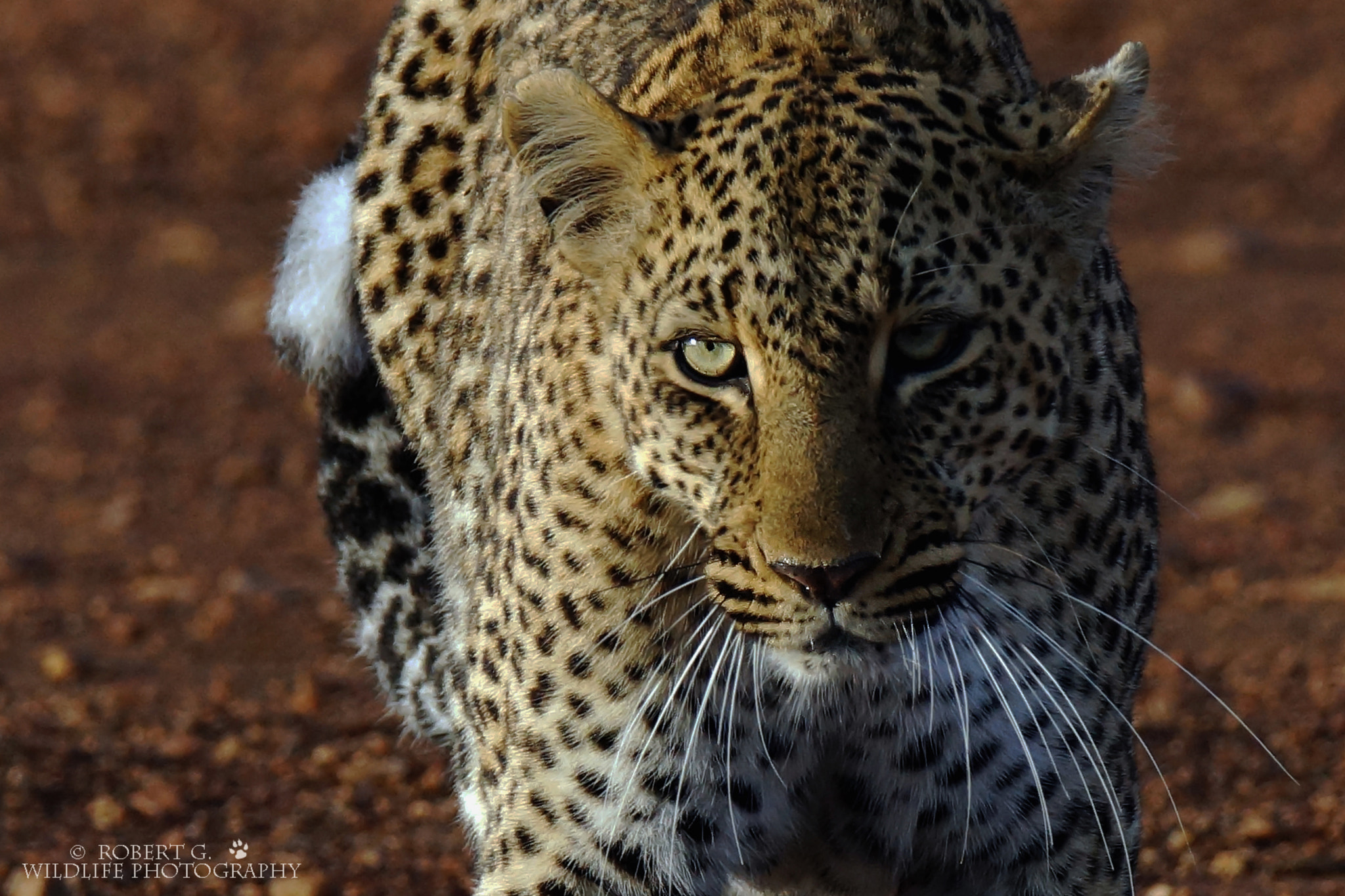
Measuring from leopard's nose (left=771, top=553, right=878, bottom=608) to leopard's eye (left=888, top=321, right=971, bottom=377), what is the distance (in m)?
0.36

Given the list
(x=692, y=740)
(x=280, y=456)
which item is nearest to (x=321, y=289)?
(x=692, y=740)

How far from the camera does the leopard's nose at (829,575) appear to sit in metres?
3.80

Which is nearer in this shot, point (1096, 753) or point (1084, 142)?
point (1084, 142)

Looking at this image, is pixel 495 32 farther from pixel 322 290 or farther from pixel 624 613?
pixel 624 613

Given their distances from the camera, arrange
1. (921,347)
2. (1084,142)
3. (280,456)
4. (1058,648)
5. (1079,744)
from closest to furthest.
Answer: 1. (921,347)
2. (1084,142)
3. (1058,648)
4. (1079,744)
5. (280,456)

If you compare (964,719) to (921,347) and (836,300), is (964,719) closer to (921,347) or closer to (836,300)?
(921,347)

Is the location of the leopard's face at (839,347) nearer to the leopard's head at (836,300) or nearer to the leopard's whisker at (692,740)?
the leopard's head at (836,300)

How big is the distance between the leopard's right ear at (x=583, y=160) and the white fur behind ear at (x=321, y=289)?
175cm

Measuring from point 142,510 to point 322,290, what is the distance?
174 inches

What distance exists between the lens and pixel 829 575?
381cm

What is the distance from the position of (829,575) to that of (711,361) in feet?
1.49

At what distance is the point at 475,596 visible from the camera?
16.1 feet

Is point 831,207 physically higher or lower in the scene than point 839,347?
higher

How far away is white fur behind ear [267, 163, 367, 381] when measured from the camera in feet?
19.8
